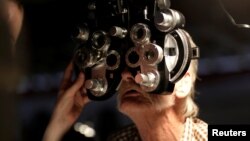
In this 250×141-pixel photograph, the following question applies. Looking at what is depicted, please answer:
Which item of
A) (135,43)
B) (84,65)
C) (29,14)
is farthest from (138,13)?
(29,14)

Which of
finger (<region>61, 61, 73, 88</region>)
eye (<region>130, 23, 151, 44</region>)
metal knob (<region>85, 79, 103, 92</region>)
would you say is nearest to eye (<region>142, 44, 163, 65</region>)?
eye (<region>130, 23, 151, 44</region>)

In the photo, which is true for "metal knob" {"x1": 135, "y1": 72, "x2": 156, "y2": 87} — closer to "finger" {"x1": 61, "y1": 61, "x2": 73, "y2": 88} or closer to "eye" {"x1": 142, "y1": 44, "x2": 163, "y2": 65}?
"eye" {"x1": 142, "y1": 44, "x2": 163, "y2": 65}

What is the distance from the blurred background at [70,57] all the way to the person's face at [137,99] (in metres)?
0.05

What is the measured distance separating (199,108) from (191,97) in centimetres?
3

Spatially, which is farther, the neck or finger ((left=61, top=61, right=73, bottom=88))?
finger ((left=61, top=61, right=73, bottom=88))

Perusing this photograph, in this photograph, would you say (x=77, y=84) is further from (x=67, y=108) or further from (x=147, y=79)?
(x=147, y=79)

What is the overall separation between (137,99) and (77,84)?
15 centimetres

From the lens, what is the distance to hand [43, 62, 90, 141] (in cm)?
99

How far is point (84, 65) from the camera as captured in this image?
0.94 m

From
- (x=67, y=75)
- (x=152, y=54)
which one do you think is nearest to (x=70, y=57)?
(x=67, y=75)

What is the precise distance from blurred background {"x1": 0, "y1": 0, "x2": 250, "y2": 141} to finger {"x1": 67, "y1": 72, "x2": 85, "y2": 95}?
0.04 m

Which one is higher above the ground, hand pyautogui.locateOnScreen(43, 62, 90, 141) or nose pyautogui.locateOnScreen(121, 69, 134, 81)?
nose pyautogui.locateOnScreen(121, 69, 134, 81)

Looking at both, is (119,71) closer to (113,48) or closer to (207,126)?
(113,48)

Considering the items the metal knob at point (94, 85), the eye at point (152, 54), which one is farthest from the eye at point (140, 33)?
the metal knob at point (94, 85)
